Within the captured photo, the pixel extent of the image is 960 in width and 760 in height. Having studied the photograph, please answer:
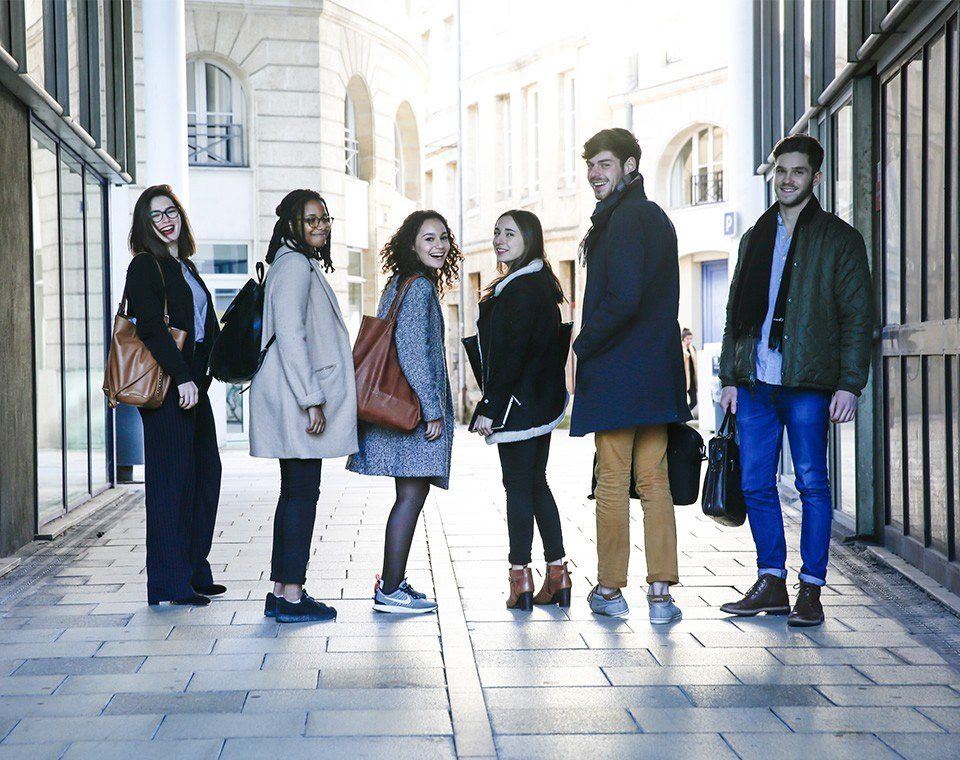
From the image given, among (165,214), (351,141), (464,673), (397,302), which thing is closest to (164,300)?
(165,214)

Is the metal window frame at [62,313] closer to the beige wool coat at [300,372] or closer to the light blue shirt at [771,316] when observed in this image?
the beige wool coat at [300,372]

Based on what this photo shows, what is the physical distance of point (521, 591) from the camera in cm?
625

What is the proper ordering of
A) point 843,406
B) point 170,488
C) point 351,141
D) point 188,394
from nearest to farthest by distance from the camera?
point 843,406, point 188,394, point 170,488, point 351,141

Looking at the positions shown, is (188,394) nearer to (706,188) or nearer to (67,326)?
(67,326)

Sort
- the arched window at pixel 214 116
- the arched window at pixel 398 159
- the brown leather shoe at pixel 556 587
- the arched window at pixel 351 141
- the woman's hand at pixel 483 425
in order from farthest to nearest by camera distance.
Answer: the arched window at pixel 398 159 → the arched window at pixel 351 141 → the arched window at pixel 214 116 → the brown leather shoe at pixel 556 587 → the woman's hand at pixel 483 425

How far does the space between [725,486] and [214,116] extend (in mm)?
16449

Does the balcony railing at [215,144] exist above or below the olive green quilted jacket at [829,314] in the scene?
above

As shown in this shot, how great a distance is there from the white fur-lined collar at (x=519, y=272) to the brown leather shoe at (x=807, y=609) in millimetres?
1772

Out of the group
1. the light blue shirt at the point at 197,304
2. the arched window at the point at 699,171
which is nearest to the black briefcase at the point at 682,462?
the light blue shirt at the point at 197,304

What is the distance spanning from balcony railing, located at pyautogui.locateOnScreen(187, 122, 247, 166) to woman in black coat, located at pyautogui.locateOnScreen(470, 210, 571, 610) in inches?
612

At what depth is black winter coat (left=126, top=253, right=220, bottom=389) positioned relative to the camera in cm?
613

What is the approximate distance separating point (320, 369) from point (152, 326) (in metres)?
0.81

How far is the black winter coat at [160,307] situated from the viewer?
6.13m

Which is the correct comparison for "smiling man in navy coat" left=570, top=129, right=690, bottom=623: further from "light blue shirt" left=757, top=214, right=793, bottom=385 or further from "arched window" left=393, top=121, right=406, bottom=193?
"arched window" left=393, top=121, right=406, bottom=193
